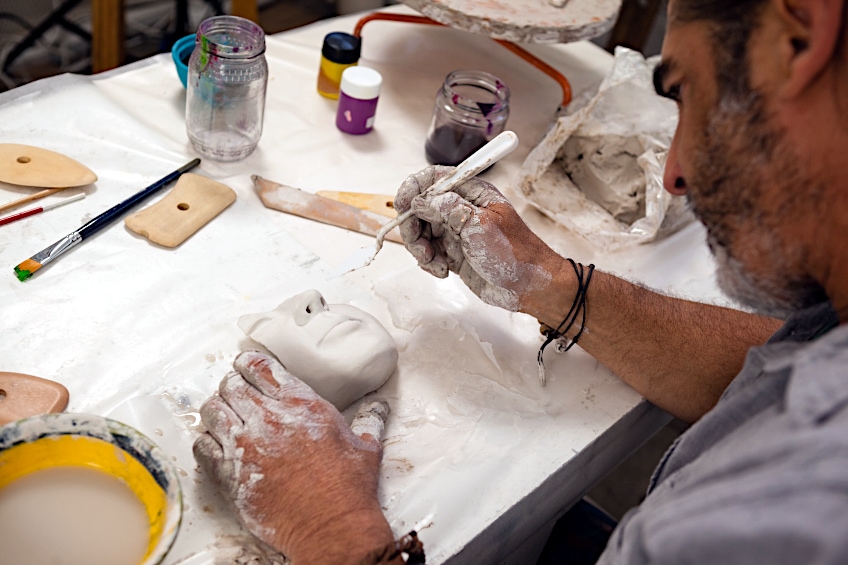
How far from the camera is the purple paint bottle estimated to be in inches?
57.7

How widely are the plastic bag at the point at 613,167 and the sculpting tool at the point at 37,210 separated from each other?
2.77 feet

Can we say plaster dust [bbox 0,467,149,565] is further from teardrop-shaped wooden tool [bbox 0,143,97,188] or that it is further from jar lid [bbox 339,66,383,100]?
jar lid [bbox 339,66,383,100]

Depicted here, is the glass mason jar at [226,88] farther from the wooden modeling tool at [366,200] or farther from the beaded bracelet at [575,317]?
the beaded bracelet at [575,317]

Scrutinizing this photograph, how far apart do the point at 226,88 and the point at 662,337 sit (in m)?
0.89

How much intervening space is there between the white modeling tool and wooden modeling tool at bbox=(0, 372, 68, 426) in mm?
472

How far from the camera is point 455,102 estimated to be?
1.44 metres

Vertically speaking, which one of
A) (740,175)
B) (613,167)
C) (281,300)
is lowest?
(281,300)

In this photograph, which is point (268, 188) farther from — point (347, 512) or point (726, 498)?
point (726, 498)

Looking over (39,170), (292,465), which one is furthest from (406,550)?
(39,170)

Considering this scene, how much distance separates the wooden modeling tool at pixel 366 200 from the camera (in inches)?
53.1

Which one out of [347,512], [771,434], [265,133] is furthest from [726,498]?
[265,133]

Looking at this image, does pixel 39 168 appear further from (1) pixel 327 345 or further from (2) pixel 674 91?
(2) pixel 674 91

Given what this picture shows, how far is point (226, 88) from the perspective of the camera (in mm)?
1298

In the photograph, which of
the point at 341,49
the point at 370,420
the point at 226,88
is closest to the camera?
the point at 370,420
